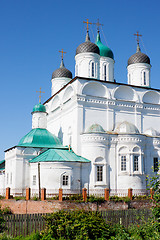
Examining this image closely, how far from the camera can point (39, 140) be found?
24.3m

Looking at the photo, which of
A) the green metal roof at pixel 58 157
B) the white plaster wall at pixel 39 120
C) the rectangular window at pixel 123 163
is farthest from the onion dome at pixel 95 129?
the white plaster wall at pixel 39 120

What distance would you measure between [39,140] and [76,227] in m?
15.1

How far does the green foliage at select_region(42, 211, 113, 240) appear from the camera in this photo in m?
9.48

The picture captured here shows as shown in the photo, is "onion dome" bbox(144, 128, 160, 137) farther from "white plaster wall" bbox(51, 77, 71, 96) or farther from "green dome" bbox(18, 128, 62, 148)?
"white plaster wall" bbox(51, 77, 71, 96)

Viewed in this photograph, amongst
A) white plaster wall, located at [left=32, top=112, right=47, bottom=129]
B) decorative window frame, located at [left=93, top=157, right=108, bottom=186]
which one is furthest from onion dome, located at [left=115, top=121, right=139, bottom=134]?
white plaster wall, located at [left=32, top=112, right=47, bottom=129]

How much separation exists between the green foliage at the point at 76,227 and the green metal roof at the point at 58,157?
11.0 metres

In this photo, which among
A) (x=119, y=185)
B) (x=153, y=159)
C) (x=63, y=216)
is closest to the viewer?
(x=63, y=216)

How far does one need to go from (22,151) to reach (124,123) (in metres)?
8.09

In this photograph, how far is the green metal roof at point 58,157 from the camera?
21141 millimetres

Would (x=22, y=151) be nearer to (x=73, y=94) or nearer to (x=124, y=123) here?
(x=73, y=94)

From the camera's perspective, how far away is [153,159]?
79.7ft

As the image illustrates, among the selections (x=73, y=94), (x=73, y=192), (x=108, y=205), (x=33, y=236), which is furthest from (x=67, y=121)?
(x=33, y=236)

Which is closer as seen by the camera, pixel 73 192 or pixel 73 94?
pixel 73 192

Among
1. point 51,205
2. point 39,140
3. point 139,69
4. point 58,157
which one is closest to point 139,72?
point 139,69
